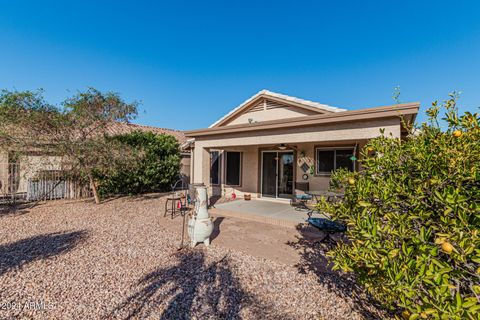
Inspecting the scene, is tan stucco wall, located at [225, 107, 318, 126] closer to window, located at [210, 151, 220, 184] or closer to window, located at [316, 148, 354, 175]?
window, located at [316, 148, 354, 175]

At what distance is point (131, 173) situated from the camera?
41.8 feet

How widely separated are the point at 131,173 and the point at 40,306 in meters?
10.2

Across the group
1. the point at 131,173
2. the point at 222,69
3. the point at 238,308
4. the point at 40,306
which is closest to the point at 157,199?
the point at 131,173

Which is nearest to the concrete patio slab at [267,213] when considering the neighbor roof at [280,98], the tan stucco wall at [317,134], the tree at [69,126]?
the tan stucco wall at [317,134]

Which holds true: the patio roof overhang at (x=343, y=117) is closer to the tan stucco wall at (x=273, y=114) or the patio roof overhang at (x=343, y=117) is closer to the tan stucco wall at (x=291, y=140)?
the tan stucco wall at (x=291, y=140)

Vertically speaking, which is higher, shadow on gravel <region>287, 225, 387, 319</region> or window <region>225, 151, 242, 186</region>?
window <region>225, 151, 242, 186</region>

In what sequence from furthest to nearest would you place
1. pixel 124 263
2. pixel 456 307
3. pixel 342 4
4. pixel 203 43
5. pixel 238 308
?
1. pixel 203 43
2. pixel 342 4
3. pixel 124 263
4. pixel 238 308
5. pixel 456 307

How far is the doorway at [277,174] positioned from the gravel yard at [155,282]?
18.1 ft

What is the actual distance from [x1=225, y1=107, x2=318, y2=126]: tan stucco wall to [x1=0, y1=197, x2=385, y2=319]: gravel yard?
6664mm

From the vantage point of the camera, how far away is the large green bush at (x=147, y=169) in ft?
40.5

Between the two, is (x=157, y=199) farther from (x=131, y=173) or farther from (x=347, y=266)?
(x=347, y=266)

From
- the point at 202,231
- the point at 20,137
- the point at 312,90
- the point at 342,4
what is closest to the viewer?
the point at 202,231

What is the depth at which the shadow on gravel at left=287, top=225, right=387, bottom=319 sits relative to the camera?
320 cm

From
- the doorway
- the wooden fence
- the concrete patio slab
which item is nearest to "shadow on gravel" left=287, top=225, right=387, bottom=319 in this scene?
the concrete patio slab
